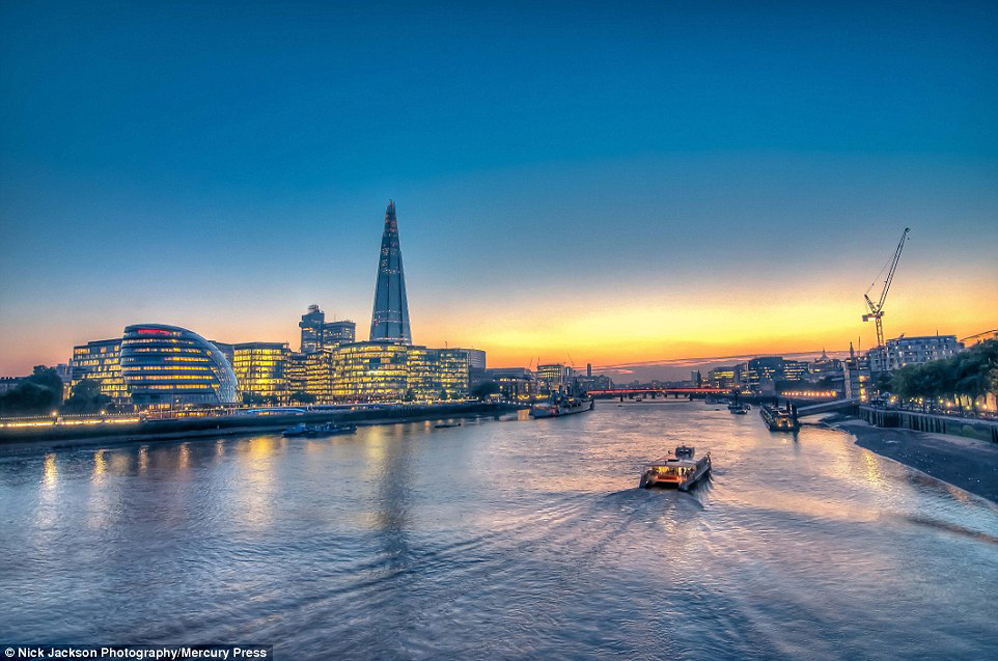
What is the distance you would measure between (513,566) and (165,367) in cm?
19960

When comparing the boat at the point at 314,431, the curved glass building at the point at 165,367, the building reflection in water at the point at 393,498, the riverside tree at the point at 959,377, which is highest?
the curved glass building at the point at 165,367

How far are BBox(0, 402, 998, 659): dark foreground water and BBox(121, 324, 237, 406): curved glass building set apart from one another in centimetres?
15261

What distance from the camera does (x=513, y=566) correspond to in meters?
23.7

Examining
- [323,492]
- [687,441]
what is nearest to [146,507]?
[323,492]

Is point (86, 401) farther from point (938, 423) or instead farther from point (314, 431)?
point (938, 423)

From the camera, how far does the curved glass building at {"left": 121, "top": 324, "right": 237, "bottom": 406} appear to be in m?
183

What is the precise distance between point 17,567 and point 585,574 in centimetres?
2681

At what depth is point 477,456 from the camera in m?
69.0

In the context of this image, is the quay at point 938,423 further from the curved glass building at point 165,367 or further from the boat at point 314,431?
the curved glass building at point 165,367

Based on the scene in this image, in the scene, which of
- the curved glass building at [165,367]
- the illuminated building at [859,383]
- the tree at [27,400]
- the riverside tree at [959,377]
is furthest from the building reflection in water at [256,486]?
the illuminated building at [859,383]

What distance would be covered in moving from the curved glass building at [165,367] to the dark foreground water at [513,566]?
15261 centimetres

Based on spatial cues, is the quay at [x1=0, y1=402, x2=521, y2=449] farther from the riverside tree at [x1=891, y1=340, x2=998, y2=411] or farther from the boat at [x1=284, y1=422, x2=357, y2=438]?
the riverside tree at [x1=891, y1=340, x2=998, y2=411]

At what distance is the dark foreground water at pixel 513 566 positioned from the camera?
17.1 m

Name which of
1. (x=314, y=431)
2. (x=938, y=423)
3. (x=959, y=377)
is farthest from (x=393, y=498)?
(x=959, y=377)
